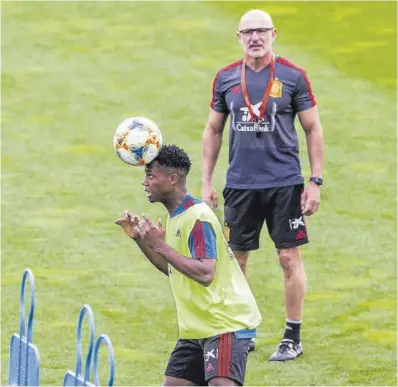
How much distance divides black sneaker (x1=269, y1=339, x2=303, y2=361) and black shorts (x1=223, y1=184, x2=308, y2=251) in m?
0.70

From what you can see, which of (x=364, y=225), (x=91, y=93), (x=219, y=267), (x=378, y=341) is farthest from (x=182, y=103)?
(x=219, y=267)

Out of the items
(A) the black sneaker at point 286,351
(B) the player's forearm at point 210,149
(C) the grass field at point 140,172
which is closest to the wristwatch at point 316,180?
(B) the player's forearm at point 210,149

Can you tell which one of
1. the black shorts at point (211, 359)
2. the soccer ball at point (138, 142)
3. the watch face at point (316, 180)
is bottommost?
the black shorts at point (211, 359)

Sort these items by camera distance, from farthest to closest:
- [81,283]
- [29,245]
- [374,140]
A: 1. [374,140]
2. [29,245]
3. [81,283]

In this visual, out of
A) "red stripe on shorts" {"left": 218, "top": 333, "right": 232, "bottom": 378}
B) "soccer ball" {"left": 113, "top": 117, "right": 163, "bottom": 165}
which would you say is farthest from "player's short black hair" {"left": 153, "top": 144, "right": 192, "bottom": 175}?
"red stripe on shorts" {"left": 218, "top": 333, "right": 232, "bottom": 378}

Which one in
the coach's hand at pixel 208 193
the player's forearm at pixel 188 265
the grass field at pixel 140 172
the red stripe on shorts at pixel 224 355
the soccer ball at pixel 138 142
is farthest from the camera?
the grass field at pixel 140 172

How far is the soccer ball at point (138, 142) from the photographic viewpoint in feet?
27.3

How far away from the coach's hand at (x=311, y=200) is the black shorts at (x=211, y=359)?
220cm

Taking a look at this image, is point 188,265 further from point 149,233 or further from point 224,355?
point 224,355

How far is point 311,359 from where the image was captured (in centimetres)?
1048

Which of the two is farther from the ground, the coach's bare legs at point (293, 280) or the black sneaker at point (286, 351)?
the coach's bare legs at point (293, 280)

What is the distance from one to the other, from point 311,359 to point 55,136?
6.69 meters

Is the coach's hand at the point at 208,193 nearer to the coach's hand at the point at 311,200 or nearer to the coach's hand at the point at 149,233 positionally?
the coach's hand at the point at 311,200

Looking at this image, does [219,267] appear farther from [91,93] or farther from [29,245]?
[91,93]
